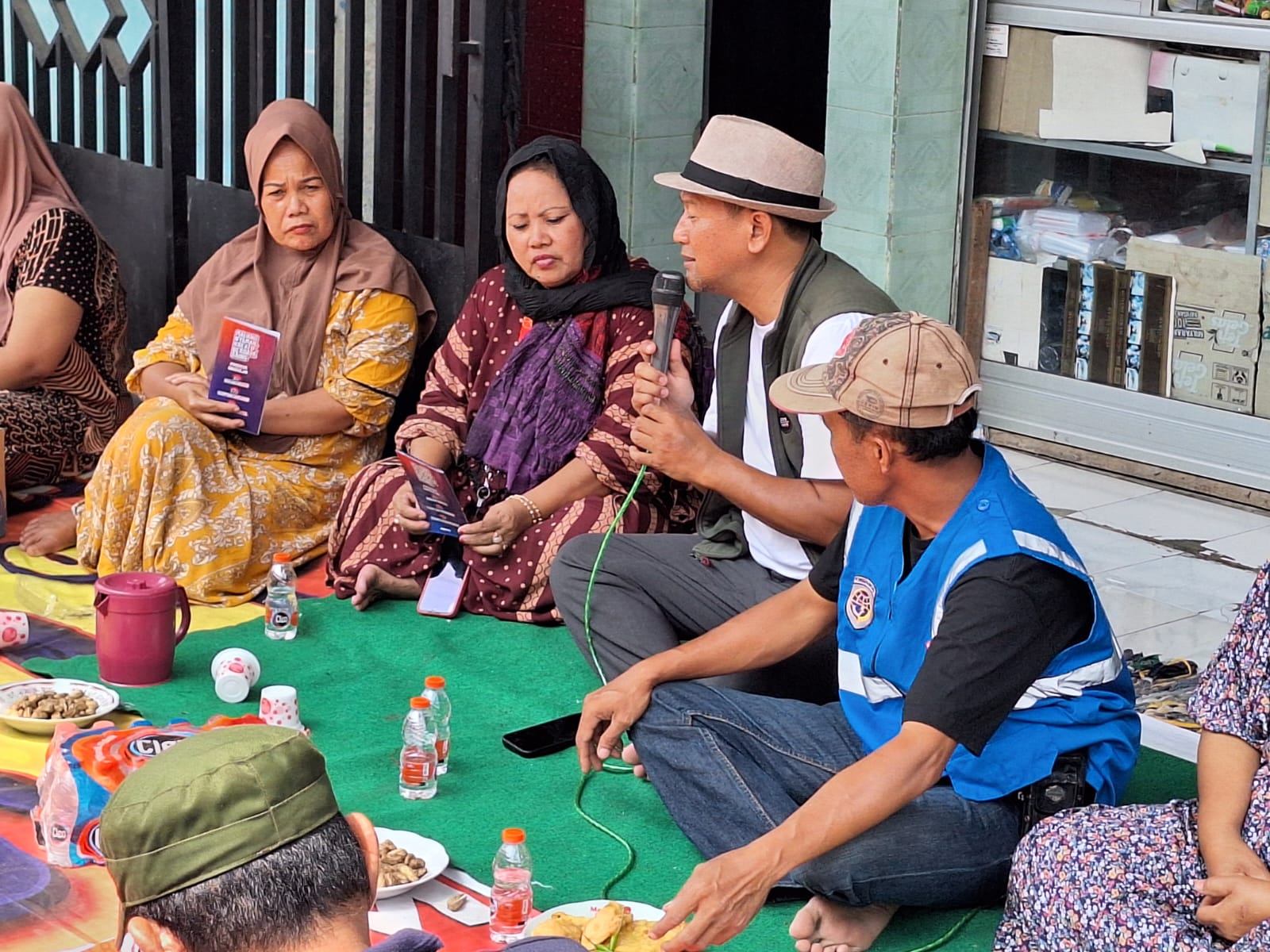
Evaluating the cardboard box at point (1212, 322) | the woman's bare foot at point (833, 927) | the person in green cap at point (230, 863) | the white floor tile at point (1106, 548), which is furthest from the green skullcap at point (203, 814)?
the cardboard box at point (1212, 322)

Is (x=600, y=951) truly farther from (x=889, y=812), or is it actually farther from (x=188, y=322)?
(x=188, y=322)

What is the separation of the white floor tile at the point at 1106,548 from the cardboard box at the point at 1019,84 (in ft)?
4.63

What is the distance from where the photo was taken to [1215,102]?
211 inches

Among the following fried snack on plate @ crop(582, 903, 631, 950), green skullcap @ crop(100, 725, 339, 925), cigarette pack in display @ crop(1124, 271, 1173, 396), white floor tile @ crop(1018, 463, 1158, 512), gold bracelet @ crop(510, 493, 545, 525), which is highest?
cigarette pack in display @ crop(1124, 271, 1173, 396)

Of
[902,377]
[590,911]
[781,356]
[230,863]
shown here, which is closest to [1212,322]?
[781,356]

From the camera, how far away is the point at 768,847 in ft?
8.15

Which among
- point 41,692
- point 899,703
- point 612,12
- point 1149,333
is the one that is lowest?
point 41,692

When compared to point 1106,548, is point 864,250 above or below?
above

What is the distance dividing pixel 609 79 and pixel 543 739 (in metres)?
2.85

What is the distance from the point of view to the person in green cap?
5.21 ft

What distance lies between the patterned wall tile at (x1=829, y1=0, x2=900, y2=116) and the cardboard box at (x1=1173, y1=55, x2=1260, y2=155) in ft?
2.89

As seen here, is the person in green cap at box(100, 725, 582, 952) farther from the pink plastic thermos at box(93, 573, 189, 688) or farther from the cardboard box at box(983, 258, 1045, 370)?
the cardboard box at box(983, 258, 1045, 370)

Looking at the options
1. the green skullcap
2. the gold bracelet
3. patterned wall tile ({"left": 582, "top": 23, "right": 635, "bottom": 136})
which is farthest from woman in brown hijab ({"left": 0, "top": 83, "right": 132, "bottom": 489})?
the green skullcap

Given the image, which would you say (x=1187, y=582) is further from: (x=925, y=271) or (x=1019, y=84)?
(x=1019, y=84)
